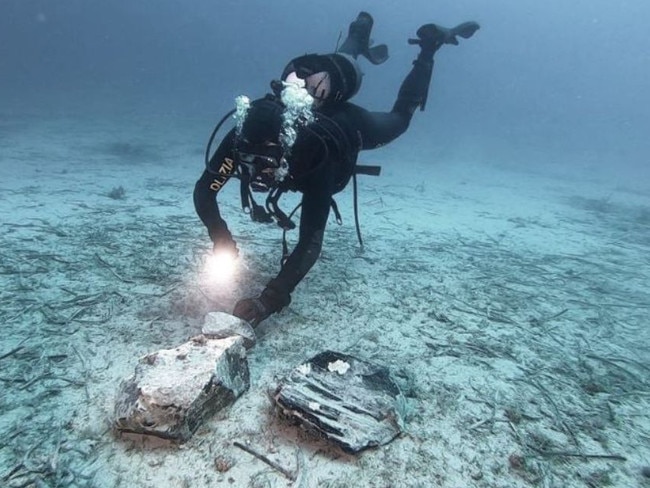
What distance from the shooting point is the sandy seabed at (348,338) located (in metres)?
2.46

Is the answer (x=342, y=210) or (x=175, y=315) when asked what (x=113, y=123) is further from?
(x=175, y=315)

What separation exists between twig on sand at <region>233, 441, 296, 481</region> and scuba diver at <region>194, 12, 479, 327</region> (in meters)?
1.25

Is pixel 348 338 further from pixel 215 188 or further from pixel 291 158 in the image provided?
pixel 215 188

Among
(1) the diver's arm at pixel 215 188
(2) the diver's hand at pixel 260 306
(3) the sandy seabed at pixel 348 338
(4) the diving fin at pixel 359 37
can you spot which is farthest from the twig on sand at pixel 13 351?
(4) the diving fin at pixel 359 37

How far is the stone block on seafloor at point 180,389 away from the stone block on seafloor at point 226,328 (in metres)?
0.26

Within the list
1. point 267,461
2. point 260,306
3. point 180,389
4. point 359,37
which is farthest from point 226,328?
point 359,37

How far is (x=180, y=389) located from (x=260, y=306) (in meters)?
1.25

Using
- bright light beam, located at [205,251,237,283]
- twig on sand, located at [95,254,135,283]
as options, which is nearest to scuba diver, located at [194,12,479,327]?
bright light beam, located at [205,251,237,283]

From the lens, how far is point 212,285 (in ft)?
15.2

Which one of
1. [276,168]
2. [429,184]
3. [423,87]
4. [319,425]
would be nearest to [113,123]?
[429,184]

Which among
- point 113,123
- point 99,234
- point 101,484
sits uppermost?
point 113,123

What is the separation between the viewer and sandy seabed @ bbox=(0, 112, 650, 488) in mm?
2459

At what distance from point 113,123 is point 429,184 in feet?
58.5

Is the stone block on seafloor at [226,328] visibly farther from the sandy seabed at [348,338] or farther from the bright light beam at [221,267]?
Answer: the bright light beam at [221,267]
